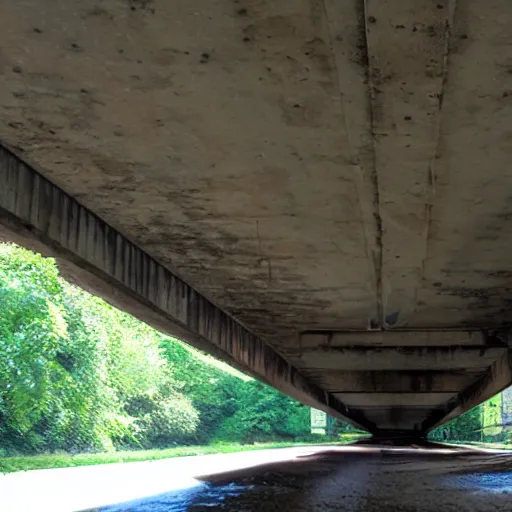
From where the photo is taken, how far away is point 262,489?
11539 millimetres

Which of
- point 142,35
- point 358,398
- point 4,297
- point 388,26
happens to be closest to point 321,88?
point 388,26

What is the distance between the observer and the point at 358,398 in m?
24.0

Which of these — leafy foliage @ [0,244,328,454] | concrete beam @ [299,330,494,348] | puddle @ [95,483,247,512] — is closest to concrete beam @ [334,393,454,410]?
concrete beam @ [299,330,494,348]

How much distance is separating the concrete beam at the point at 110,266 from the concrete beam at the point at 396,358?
6.88 ft

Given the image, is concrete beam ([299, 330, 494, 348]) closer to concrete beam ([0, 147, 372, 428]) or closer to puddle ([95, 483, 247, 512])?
concrete beam ([0, 147, 372, 428])

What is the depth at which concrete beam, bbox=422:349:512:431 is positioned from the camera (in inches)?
634

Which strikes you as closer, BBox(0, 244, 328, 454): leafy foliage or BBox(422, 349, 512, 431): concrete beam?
BBox(422, 349, 512, 431): concrete beam

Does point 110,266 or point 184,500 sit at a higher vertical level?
point 110,266

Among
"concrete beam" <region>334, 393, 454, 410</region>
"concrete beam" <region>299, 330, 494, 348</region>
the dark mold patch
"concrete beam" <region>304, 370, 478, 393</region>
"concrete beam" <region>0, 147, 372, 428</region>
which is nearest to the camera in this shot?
"concrete beam" <region>0, 147, 372, 428</region>

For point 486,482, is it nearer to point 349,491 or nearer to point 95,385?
point 349,491

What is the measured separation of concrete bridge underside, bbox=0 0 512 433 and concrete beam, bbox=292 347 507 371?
172 inches

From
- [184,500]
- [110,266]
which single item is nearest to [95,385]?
[184,500]

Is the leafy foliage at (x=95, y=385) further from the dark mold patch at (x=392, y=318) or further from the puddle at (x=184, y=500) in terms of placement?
the dark mold patch at (x=392, y=318)

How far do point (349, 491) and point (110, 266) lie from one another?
5799 millimetres
